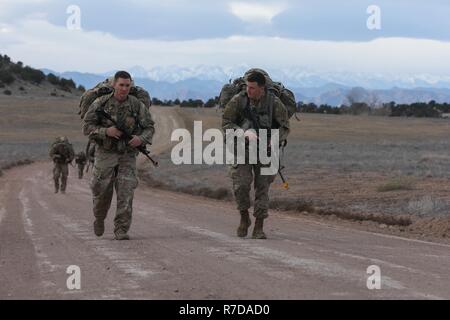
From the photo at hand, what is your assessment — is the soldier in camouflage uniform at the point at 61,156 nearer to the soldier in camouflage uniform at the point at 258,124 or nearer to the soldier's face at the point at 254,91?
the soldier in camouflage uniform at the point at 258,124

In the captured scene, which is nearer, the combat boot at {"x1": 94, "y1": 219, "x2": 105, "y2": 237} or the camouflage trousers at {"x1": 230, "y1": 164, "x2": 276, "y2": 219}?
the camouflage trousers at {"x1": 230, "y1": 164, "x2": 276, "y2": 219}

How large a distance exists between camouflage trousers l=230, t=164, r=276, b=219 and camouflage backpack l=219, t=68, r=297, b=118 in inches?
37.8

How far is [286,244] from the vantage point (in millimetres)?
10781

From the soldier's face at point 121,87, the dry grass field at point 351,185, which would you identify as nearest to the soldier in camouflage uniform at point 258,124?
the soldier's face at point 121,87

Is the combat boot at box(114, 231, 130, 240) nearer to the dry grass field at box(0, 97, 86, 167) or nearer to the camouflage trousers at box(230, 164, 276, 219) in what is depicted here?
the camouflage trousers at box(230, 164, 276, 219)

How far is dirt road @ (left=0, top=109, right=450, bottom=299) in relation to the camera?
723 cm

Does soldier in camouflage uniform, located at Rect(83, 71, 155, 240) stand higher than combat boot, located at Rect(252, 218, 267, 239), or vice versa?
soldier in camouflage uniform, located at Rect(83, 71, 155, 240)

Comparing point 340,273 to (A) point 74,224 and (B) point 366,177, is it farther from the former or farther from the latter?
(B) point 366,177

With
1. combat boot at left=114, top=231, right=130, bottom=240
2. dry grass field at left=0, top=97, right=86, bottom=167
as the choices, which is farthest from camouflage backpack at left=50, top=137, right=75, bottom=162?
dry grass field at left=0, top=97, right=86, bottom=167

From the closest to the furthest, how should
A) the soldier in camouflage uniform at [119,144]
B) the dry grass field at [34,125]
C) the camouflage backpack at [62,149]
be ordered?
the soldier in camouflage uniform at [119,144], the camouflage backpack at [62,149], the dry grass field at [34,125]

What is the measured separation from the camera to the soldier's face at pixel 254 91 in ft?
35.7

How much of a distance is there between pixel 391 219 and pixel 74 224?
6397 mm

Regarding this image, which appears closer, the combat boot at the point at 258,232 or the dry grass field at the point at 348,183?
the combat boot at the point at 258,232

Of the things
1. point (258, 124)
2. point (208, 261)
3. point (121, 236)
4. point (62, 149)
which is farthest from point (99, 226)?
point (62, 149)
